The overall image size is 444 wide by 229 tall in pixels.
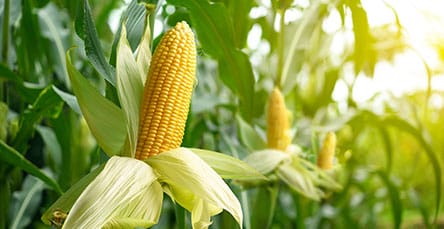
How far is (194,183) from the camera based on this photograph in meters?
0.45

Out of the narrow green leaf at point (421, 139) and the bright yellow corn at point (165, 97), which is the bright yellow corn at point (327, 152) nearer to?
the narrow green leaf at point (421, 139)

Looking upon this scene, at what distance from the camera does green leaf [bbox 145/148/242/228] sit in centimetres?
45

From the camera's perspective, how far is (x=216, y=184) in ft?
1.49

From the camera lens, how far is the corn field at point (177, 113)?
0.46 metres

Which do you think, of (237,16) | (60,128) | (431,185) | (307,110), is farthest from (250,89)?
(431,185)

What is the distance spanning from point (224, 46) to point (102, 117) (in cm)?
30

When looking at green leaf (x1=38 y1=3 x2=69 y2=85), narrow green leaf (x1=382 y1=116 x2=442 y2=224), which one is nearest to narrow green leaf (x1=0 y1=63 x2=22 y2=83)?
green leaf (x1=38 y1=3 x2=69 y2=85)

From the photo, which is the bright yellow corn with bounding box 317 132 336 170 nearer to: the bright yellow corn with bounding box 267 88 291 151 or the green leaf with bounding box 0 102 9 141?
the bright yellow corn with bounding box 267 88 291 151

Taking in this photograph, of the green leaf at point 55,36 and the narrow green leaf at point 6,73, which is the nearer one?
the narrow green leaf at point 6,73

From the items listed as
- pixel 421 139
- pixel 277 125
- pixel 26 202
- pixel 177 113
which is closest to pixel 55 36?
pixel 26 202

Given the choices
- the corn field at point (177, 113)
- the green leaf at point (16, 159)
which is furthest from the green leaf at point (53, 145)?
the green leaf at point (16, 159)

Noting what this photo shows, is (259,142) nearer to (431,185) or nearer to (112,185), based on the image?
(112,185)

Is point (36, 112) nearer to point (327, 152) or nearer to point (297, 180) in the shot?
point (297, 180)

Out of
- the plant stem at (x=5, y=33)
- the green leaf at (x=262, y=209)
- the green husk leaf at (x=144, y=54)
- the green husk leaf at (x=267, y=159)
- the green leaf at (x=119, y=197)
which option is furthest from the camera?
the green leaf at (x=262, y=209)
